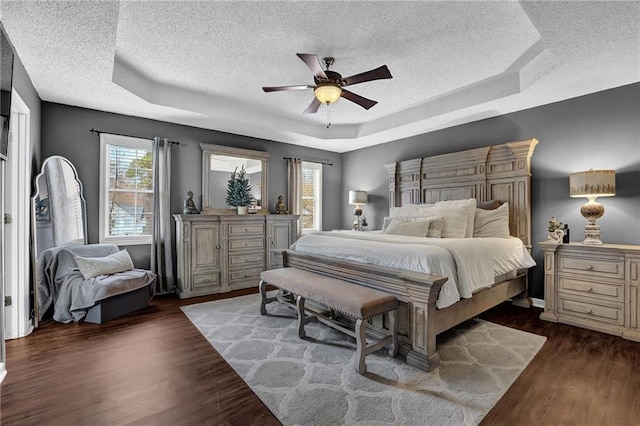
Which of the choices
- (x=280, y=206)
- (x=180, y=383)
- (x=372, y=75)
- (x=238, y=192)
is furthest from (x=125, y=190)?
(x=372, y=75)

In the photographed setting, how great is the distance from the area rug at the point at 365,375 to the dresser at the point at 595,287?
69 centimetres

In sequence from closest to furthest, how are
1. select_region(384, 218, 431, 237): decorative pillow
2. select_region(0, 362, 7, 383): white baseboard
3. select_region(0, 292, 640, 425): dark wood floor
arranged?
select_region(0, 292, 640, 425): dark wood floor → select_region(0, 362, 7, 383): white baseboard → select_region(384, 218, 431, 237): decorative pillow

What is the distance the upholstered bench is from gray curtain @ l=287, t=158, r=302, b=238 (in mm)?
2871

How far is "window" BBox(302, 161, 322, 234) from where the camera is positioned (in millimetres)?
6453

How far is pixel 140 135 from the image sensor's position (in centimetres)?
441

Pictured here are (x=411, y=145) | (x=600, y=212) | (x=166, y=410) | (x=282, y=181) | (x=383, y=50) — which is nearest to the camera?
(x=166, y=410)

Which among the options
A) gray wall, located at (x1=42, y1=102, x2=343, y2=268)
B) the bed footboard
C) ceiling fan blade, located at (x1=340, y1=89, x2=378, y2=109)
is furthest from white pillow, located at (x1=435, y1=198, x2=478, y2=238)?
gray wall, located at (x1=42, y1=102, x2=343, y2=268)

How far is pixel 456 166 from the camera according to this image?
4.68m

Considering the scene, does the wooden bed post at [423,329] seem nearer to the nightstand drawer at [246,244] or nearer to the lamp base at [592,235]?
the lamp base at [592,235]

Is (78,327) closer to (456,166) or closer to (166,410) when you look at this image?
(166,410)

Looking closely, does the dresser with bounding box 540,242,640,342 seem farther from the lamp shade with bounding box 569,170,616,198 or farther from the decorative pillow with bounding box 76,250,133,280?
the decorative pillow with bounding box 76,250,133,280

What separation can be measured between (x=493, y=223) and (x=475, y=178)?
0.85 meters

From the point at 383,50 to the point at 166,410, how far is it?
345 centimetres

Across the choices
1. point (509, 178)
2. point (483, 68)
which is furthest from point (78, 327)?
point (509, 178)
